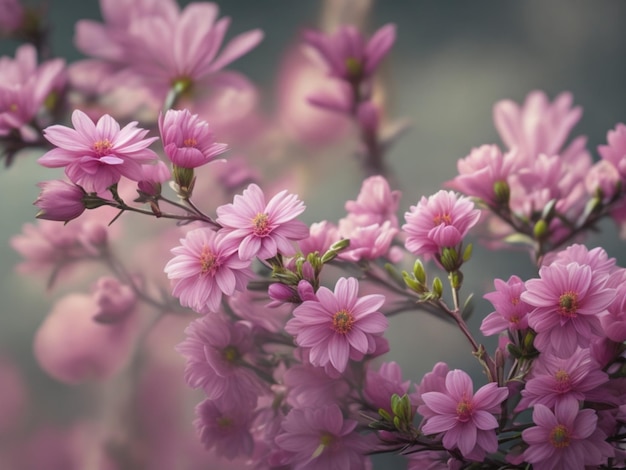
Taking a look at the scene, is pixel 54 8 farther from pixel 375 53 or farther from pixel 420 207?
pixel 420 207

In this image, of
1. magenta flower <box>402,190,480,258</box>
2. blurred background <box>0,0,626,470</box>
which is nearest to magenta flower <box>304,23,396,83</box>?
blurred background <box>0,0,626,470</box>

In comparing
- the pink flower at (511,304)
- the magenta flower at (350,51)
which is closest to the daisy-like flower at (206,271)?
the pink flower at (511,304)

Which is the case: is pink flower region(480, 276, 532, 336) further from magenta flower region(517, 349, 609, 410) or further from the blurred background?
the blurred background

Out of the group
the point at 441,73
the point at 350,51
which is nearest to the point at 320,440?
the point at 350,51

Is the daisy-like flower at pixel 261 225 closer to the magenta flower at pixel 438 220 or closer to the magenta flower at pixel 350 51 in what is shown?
the magenta flower at pixel 438 220

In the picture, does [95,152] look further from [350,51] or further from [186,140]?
[350,51]

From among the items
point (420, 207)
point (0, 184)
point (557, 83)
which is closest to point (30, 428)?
point (0, 184)
